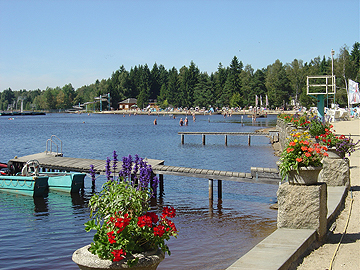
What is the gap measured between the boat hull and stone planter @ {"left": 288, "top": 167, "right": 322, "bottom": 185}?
46.4ft

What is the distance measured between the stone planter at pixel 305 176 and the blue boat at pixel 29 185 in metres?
14.7

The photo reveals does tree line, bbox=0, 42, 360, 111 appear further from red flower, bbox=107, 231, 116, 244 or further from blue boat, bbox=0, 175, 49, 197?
red flower, bbox=107, 231, 116, 244

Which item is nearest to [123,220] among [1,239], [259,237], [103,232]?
[103,232]

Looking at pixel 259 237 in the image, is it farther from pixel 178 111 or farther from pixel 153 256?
pixel 178 111

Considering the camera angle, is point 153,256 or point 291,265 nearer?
point 153,256

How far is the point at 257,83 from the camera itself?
138 m

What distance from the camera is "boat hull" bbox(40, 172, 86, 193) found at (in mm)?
19297

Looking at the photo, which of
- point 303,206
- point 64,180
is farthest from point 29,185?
point 303,206

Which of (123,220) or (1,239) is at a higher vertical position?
(123,220)

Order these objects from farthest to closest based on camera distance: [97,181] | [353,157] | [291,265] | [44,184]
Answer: [97,181], [353,157], [44,184], [291,265]

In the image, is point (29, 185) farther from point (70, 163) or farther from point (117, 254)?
point (117, 254)

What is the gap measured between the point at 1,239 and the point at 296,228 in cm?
945

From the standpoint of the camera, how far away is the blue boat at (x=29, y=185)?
18.9 metres

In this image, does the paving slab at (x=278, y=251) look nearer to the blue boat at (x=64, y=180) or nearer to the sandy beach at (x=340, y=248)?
the sandy beach at (x=340, y=248)
